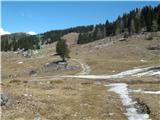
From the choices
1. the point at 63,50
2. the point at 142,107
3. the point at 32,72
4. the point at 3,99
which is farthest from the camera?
the point at 63,50

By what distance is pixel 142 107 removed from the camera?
30984 mm

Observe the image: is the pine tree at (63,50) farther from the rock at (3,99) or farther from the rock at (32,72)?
the rock at (3,99)

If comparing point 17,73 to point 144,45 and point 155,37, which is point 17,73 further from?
point 155,37

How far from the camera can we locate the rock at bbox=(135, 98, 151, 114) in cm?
2902

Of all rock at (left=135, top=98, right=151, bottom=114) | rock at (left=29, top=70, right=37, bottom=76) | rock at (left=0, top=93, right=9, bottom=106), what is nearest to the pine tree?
rock at (left=29, top=70, right=37, bottom=76)

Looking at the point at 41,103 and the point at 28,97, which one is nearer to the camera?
the point at 41,103

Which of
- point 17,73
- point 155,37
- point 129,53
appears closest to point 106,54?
point 129,53

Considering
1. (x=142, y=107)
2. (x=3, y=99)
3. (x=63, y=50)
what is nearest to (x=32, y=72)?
(x=63, y=50)

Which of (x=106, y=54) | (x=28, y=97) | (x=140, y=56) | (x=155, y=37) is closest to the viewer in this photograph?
(x=28, y=97)

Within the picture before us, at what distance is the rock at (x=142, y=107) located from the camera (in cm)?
2902

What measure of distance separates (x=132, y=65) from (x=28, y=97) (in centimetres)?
7647

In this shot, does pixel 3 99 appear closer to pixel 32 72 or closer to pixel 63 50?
pixel 32 72

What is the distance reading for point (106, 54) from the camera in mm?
153375

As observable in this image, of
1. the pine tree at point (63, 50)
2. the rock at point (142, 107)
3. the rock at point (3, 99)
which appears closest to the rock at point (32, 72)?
the pine tree at point (63, 50)
